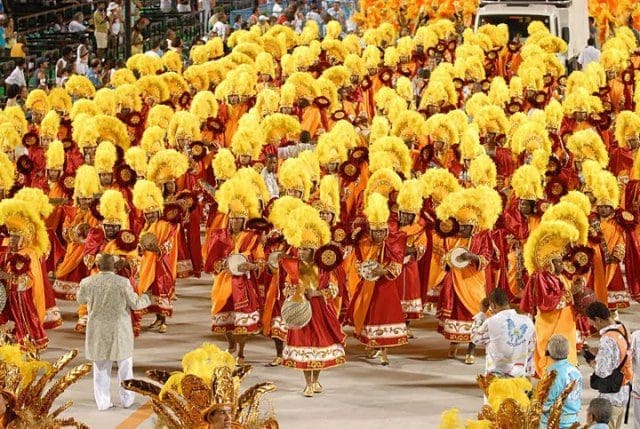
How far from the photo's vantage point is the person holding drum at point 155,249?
16.1m

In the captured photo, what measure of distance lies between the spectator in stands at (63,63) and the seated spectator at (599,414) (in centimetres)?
1760

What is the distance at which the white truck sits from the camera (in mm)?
30016

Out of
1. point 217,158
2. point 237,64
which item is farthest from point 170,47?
point 217,158

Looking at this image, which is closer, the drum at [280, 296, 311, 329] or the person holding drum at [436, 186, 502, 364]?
the drum at [280, 296, 311, 329]

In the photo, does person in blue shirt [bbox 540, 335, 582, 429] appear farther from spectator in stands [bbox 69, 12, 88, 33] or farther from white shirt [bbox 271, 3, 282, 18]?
white shirt [bbox 271, 3, 282, 18]

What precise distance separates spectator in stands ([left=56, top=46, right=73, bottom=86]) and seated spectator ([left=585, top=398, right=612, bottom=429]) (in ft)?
57.7

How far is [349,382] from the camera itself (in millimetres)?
15086

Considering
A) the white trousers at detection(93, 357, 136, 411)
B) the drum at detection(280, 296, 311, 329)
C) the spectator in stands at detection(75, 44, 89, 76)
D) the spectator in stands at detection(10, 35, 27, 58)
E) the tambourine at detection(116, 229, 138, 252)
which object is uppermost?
the spectator in stands at detection(10, 35, 27, 58)

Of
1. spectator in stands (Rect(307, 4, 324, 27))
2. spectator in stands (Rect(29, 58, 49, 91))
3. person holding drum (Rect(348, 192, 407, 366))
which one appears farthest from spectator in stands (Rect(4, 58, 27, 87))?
person holding drum (Rect(348, 192, 407, 366))

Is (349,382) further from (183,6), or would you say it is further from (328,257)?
(183,6)

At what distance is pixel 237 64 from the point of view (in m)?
25.6

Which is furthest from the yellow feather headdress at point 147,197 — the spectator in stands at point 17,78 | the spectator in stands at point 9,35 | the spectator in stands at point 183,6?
the spectator in stands at point 183,6

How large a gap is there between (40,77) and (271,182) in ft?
28.8

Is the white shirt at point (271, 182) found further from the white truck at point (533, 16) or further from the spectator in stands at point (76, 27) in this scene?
the spectator in stands at point (76, 27)
